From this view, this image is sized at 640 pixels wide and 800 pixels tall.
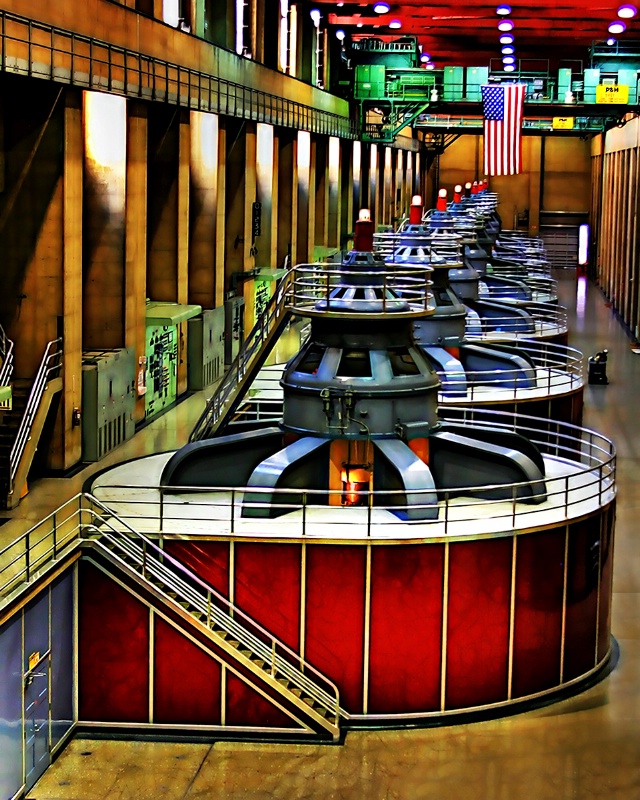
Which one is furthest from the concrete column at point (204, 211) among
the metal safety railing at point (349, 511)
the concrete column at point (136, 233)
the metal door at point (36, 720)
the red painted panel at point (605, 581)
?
the metal door at point (36, 720)

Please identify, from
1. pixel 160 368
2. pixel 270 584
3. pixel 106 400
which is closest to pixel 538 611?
pixel 270 584

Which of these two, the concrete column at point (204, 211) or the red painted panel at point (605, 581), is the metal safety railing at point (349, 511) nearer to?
the red painted panel at point (605, 581)

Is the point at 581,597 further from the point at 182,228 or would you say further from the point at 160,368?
the point at 182,228

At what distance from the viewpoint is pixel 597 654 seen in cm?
1838

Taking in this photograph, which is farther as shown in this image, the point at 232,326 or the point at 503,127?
the point at 503,127

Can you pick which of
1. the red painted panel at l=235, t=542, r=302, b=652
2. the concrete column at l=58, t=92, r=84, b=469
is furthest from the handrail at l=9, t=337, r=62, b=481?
the red painted panel at l=235, t=542, r=302, b=652

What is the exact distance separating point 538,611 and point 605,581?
179 cm

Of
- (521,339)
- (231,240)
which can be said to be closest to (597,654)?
(521,339)

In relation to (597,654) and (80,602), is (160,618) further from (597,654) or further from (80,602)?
(597,654)

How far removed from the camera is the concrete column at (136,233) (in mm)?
25141

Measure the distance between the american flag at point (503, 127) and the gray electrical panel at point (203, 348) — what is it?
14332 millimetres

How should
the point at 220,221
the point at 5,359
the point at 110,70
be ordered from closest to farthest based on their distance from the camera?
the point at 5,359, the point at 110,70, the point at 220,221

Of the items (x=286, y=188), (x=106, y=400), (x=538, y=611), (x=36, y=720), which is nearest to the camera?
(x=36, y=720)

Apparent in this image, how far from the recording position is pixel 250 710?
16484mm
